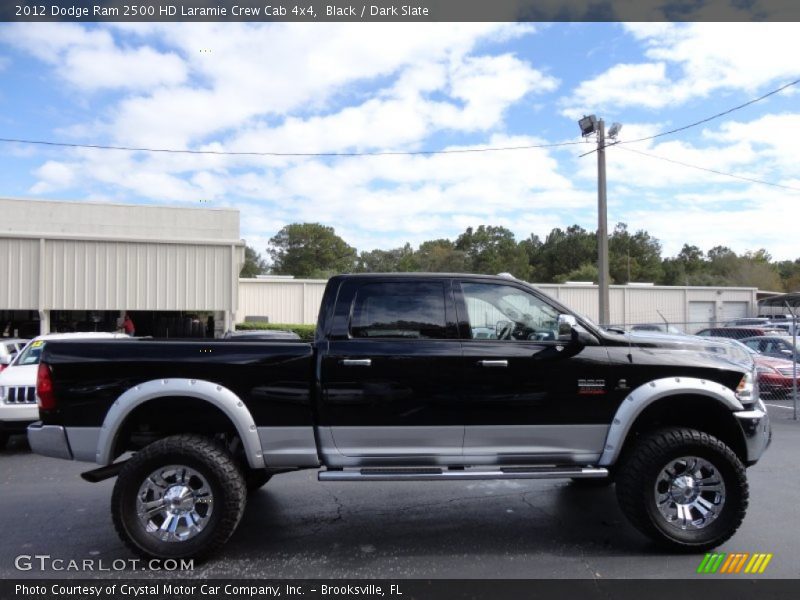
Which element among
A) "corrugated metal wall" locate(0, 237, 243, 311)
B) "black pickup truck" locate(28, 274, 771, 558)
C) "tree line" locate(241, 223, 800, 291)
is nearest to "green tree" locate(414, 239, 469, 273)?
"tree line" locate(241, 223, 800, 291)

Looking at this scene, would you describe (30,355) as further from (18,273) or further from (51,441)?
(18,273)

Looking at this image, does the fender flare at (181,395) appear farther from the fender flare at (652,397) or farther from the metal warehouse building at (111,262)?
the metal warehouse building at (111,262)

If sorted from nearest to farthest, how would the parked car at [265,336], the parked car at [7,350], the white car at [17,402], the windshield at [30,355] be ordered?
the parked car at [265,336] < the white car at [17,402] < the windshield at [30,355] < the parked car at [7,350]

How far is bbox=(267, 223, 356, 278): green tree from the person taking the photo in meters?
75.4

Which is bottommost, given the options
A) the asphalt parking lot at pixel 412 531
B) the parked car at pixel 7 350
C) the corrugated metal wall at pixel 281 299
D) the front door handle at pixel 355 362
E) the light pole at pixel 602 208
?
the asphalt parking lot at pixel 412 531

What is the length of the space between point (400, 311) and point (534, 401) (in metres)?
1.23

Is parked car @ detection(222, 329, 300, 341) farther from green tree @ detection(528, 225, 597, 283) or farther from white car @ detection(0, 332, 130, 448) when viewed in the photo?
green tree @ detection(528, 225, 597, 283)

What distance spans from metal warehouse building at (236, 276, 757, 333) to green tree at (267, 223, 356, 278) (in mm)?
43089

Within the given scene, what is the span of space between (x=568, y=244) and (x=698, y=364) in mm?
79206

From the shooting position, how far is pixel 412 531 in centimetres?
499

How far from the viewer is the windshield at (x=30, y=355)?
8724 mm

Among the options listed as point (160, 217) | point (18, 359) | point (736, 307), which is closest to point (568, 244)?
point (736, 307)

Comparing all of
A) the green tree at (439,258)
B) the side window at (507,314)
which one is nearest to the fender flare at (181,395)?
the side window at (507,314)

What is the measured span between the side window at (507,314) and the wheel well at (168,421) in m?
2.06
